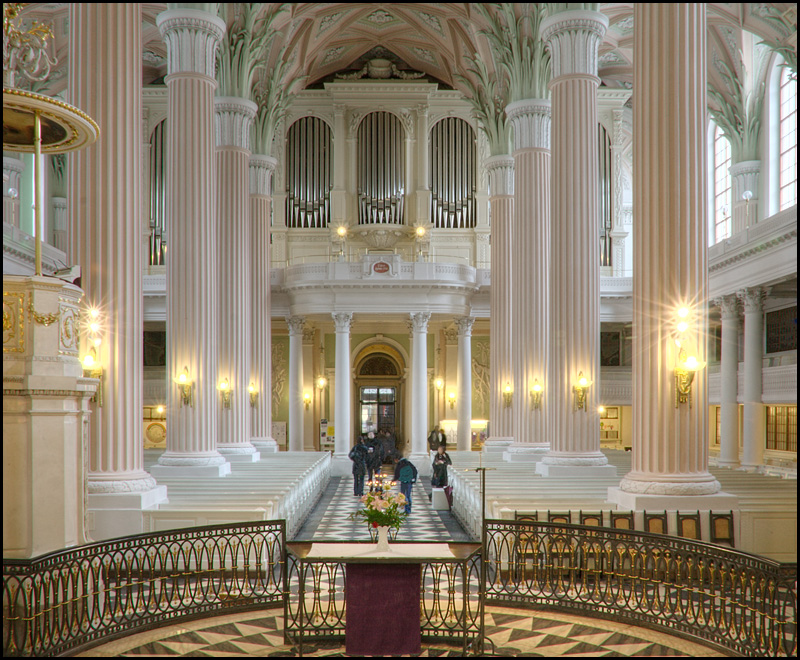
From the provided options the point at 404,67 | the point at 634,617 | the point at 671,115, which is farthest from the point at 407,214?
the point at 634,617

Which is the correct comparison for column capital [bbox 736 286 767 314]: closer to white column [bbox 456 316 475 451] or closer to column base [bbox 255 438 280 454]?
white column [bbox 456 316 475 451]

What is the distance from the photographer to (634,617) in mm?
8383

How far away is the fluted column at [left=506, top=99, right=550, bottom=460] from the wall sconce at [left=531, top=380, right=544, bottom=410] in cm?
8

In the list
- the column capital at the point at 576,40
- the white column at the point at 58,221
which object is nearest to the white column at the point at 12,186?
the white column at the point at 58,221

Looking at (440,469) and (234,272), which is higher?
(234,272)

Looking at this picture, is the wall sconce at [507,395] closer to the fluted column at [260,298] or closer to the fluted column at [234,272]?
the fluted column at [260,298]

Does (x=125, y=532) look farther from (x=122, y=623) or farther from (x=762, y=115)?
(x=762, y=115)

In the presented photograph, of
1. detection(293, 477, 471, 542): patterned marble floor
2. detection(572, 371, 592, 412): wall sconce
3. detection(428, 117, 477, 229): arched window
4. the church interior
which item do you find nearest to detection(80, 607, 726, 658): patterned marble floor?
the church interior

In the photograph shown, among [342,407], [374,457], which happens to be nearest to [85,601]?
[374,457]

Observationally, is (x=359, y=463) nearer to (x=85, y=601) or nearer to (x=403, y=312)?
(x=403, y=312)

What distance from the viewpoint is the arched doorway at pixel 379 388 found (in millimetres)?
34312

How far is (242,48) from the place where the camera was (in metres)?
20.6

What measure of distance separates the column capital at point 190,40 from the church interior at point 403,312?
6 cm

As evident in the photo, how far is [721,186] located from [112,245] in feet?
71.3
